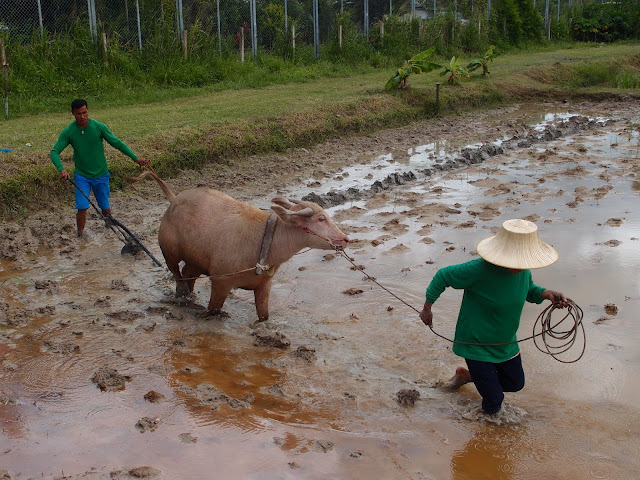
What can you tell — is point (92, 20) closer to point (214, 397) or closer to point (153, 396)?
point (153, 396)

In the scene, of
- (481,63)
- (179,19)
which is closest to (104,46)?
(179,19)

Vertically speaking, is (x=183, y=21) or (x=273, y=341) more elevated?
(x=183, y=21)

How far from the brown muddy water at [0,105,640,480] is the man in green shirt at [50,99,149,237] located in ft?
2.05

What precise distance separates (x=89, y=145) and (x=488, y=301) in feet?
17.1

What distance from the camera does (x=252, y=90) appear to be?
16.6 m

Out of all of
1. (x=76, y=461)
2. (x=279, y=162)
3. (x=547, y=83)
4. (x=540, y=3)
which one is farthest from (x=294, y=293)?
(x=540, y=3)

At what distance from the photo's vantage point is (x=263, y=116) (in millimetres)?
12773

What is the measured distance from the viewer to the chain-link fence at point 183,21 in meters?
14.8

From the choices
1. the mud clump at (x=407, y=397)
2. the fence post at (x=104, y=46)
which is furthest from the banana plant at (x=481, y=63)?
the mud clump at (x=407, y=397)

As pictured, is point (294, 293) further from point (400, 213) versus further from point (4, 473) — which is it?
point (4, 473)

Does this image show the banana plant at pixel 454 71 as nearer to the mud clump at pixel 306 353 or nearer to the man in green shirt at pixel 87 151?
the man in green shirt at pixel 87 151

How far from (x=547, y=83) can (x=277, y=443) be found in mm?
19263

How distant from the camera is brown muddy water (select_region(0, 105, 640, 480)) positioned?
415cm

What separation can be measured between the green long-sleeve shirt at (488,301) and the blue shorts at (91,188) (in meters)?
4.89
